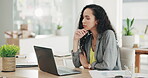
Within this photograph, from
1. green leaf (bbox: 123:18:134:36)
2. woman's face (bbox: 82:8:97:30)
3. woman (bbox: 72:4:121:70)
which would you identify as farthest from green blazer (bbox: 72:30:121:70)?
green leaf (bbox: 123:18:134:36)

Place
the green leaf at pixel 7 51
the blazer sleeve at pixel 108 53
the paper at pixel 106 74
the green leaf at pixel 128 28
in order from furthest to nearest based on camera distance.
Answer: the green leaf at pixel 128 28 < the blazer sleeve at pixel 108 53 < the green leaf at pixel 7 51 < the paper at pixel 106 74

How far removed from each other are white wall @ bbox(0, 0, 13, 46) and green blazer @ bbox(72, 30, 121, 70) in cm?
351

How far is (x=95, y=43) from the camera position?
2.59m

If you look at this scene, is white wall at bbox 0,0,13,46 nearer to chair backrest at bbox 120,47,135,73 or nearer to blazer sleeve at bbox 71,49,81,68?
blazer sleeve at bbox 71,49,81,68

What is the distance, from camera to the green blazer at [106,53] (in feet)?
7.69

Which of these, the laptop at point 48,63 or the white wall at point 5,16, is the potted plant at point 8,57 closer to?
the laptop at point 48,63

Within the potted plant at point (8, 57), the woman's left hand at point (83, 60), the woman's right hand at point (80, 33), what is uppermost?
the woman's right hand at point (80, 33)

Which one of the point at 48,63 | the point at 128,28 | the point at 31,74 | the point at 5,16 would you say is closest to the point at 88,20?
the point at 48,63

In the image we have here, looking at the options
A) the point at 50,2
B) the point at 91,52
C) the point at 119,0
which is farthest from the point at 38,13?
the point at 91,52

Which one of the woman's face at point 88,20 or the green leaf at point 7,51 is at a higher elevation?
the woman's face at point 88,20

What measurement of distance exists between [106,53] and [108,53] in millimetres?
17

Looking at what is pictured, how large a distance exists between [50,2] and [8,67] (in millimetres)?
4741

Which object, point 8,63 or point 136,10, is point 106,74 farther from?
point 136,10

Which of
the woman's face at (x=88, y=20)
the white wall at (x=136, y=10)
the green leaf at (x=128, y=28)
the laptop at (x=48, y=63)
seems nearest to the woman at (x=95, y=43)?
the woman's face at (x=88, y=20)
